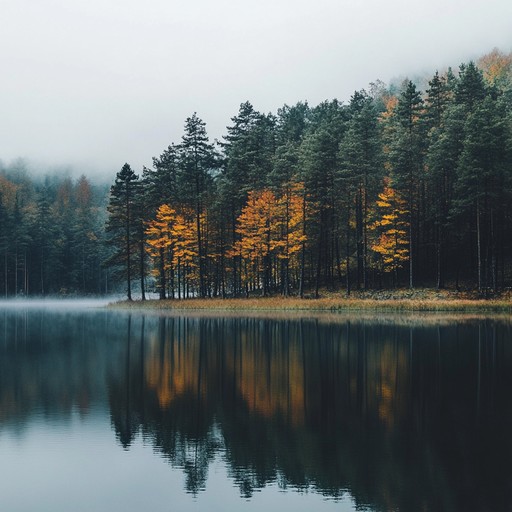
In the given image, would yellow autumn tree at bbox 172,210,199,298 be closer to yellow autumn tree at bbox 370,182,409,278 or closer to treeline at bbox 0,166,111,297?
yellow autumn tree at bbox 370,182,409,278

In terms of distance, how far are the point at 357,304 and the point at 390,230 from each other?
39.2ft

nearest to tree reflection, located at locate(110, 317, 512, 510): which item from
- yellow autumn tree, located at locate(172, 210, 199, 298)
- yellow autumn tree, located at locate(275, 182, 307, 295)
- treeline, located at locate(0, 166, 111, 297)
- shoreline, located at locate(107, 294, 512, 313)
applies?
shoreline, located at locate(107, 294, 512, 313)

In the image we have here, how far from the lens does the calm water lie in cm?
1266

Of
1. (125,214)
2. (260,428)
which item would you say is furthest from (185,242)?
(260,428)

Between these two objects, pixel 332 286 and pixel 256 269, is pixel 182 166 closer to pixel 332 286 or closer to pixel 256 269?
pixel 256 269

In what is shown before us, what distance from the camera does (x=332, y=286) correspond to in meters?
76.9

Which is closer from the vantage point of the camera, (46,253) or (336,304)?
(336,304)

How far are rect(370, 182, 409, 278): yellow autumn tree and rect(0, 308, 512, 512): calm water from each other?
34932 millimetres

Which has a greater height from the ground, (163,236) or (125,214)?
(125,214)

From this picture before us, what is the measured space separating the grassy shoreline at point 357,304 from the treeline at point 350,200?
2629mm

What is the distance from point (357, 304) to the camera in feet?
206

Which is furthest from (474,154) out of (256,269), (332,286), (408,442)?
(408,442)

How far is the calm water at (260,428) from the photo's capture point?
12.7 metres

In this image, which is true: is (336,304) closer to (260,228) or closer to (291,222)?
(291,222)
